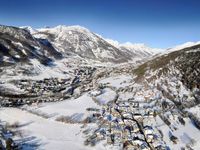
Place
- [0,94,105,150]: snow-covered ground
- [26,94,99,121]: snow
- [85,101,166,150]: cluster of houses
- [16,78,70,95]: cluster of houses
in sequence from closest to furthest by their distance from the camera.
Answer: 1. [85,101,166,150]: cluster of houses
2. [0,94,105,150]: snow-covered ground
3. [26,94,99,121]: snow
4. [16,78,70,95]: cluster of houses

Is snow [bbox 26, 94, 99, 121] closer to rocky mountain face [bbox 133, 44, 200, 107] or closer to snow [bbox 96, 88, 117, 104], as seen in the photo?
snow [bbox 96, 88, 117, 104]

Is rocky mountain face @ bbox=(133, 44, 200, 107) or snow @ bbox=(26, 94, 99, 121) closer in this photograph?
snow @ bbox=(26, 94, 99, 121)

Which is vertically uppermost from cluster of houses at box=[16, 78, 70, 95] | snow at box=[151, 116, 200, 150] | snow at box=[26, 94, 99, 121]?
cluster of houses at box=[16, 78, 70, 95]

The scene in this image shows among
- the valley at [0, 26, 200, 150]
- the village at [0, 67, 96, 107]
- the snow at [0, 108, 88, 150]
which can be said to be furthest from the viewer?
the village at [0, 67, 96, 107]

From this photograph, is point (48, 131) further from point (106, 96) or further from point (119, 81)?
point (119, 81)

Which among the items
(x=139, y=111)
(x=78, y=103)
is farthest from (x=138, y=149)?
(x=78, y=103)

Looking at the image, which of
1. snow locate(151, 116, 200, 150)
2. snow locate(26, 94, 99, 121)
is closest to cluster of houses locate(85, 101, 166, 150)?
snow locate(151, 116, 200, 150)

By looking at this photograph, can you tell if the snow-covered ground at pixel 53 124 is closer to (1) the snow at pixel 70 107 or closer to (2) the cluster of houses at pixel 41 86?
(1) the snow at pixel 70 107

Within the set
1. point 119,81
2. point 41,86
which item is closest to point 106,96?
point 119,81

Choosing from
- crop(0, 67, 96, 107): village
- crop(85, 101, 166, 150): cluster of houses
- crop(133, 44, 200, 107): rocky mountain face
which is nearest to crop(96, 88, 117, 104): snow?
crop(85, 101, 166, 150): cluster of houses

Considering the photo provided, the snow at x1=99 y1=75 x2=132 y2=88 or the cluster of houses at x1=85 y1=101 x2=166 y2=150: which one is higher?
the snow at x1=99 y1=75 x2=132 y2=88
